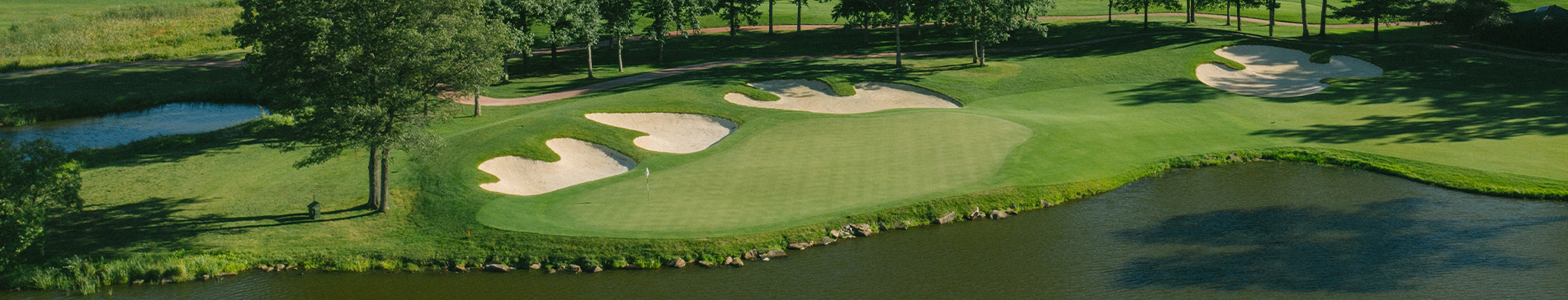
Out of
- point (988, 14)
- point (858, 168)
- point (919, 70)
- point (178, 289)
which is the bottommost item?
point (178, 289)

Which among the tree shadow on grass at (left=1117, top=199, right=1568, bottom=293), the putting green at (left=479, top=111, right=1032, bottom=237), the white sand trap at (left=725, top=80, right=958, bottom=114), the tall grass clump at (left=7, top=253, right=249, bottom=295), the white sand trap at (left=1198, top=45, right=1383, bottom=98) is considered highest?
the white sand trap at (left=1198, top=45, right=1383, bottom=98)

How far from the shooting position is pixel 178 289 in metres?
21.9

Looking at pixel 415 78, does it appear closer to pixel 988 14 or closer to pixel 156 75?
pixel 988 14

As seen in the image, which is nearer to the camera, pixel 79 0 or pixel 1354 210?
pixel 1354 210

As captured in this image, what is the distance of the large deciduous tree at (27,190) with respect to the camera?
71.5ft

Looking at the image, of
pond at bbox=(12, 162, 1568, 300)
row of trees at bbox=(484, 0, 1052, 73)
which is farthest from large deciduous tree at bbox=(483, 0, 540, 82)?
pond at bbox=(12, 162, 1568, 300)

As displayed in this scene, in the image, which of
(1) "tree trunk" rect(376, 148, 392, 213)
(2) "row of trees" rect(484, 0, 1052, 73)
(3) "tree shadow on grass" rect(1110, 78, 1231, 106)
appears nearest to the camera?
(1) "tree trunk" rect(376, 148, 392, 213)

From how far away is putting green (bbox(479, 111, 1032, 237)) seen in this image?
988 inches

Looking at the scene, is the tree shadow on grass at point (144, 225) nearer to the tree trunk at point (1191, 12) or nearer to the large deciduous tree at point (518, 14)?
the large deciduous tree at point (518, 14)

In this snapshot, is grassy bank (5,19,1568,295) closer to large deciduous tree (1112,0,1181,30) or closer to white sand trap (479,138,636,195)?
white sand trap (479,138,636,195)

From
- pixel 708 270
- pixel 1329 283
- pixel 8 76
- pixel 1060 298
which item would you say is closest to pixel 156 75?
pixel 8 76

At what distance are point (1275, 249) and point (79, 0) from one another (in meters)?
114

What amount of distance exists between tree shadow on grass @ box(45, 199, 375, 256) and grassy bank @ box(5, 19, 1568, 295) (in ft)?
0.26

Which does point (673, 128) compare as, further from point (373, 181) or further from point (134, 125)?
point (134, 125)
